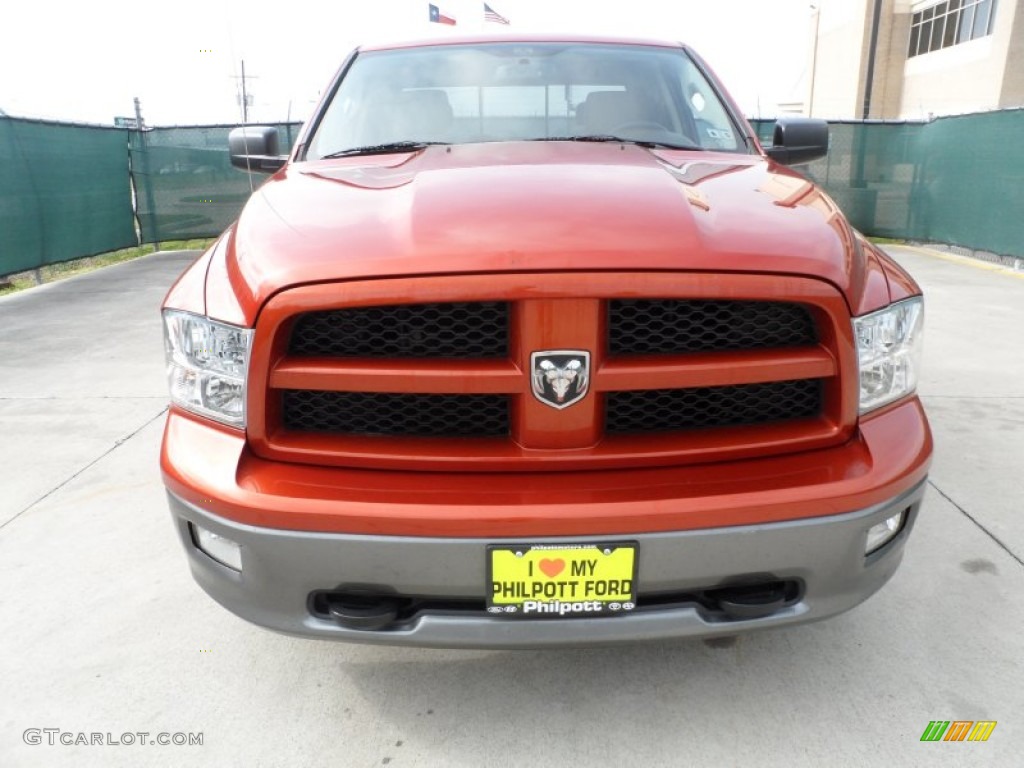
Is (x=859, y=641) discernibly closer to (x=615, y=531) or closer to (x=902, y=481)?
(x=902, y=481)

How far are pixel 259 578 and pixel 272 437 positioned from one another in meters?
0.30

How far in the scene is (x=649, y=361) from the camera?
164cm

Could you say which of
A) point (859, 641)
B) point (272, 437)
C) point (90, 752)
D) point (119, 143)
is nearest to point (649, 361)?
point (272, 437)

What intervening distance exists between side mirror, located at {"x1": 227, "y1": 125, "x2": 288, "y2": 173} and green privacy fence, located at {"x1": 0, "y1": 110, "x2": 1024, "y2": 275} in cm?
644

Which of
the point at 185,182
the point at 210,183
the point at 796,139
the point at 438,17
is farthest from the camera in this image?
the point at 438,17

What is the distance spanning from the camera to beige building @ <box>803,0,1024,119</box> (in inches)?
1094

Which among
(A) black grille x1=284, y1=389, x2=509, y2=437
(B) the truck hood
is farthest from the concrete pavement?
(B) the truck hood

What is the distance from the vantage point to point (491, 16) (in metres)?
15.5

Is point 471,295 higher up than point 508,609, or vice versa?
point 471,295

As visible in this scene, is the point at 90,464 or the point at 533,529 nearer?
the point at 533,529

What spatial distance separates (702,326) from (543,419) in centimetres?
41

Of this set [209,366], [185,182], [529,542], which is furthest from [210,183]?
[529,542]

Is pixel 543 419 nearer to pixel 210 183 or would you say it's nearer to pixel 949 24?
pixel 210 183

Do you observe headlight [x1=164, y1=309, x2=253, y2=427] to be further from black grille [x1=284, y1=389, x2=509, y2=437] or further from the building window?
the building window
